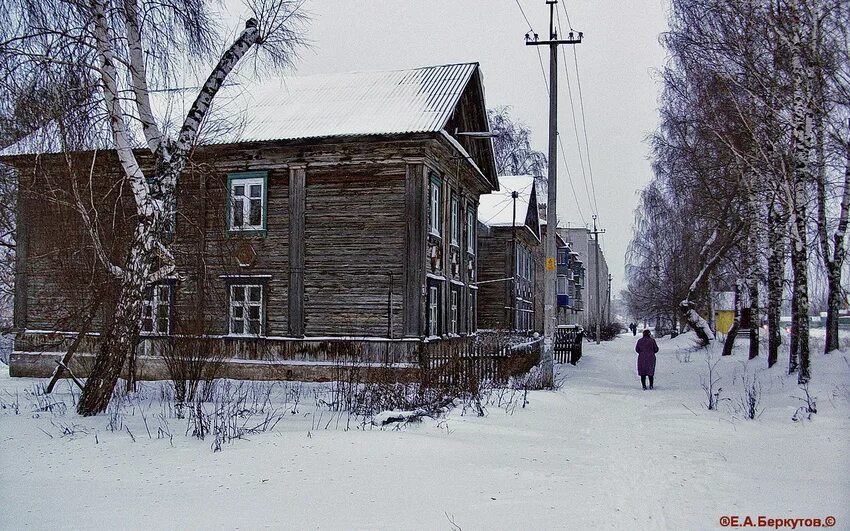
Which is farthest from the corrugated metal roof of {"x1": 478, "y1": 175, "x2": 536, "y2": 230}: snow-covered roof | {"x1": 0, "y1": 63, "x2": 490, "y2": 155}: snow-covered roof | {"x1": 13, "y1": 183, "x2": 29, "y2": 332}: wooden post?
{"x1": 478, "y1": 175, "x2": 536, "y2": 230}: snow-covered roof

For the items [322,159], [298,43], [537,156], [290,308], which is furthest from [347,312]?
[537,156]

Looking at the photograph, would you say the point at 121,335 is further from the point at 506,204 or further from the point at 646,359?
the point at 506,204

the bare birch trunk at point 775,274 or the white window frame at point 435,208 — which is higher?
the white window frame at point 435,208

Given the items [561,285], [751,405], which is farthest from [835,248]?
[561,285]

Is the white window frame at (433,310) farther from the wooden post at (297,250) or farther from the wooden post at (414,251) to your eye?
the wooden post at (297,250)

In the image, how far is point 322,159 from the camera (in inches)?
732

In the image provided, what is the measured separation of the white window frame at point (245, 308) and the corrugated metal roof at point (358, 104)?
373 cm

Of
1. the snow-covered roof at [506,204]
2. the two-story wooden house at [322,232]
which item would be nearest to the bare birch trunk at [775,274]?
the two-story wooden house at [322,232]

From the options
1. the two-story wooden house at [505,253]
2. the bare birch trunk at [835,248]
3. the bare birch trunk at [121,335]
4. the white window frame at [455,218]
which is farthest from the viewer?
the two-story wooden house at [505,253]

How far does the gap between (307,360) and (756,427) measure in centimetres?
1083

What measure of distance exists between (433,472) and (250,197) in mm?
13429

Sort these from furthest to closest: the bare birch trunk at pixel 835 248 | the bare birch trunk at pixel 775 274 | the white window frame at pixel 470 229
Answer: the white window frame at pixel 470 229
the bare birch trunk at pixel 775 274
the bare birch trunk at pixel 835 248

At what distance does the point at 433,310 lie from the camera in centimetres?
1969

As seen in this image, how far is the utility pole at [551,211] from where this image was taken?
616 inches
